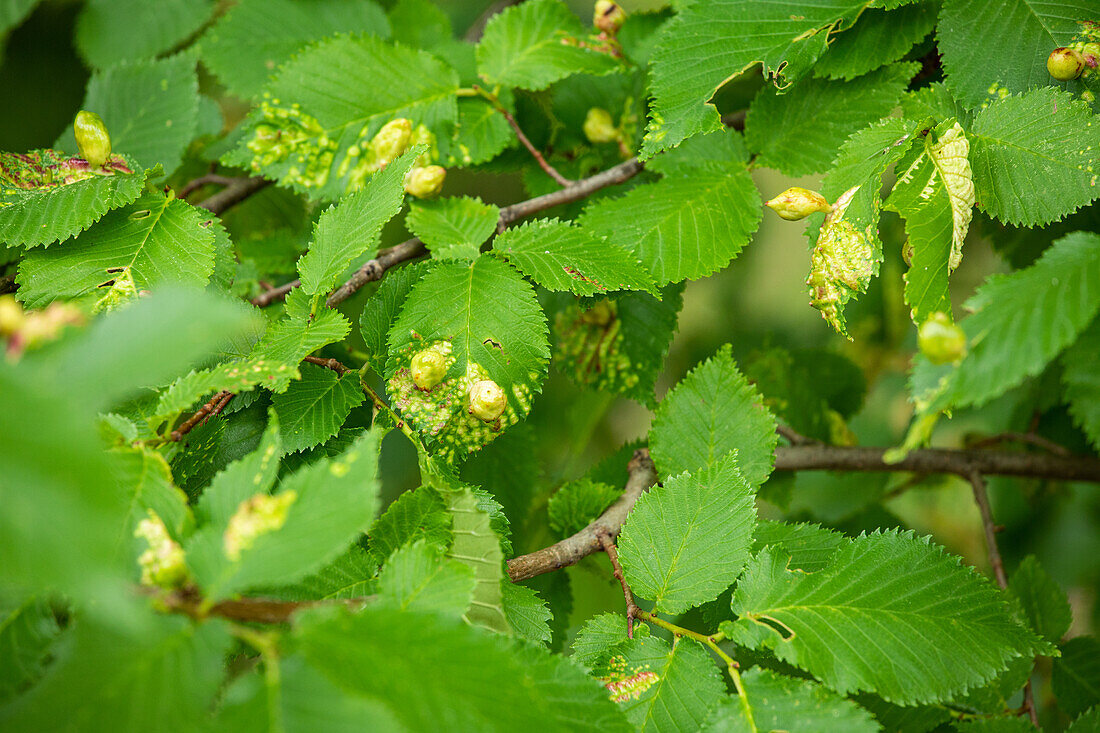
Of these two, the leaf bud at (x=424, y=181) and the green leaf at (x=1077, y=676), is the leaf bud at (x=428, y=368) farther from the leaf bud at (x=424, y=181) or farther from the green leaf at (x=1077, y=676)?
the green leaf at (x=1077, y=676)

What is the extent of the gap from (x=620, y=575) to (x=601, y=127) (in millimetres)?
450

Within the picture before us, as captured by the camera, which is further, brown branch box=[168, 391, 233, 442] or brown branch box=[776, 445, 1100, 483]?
brown branch box=[776, 445, 1100, 483]

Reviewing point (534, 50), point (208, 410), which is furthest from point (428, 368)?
point (534, 50)

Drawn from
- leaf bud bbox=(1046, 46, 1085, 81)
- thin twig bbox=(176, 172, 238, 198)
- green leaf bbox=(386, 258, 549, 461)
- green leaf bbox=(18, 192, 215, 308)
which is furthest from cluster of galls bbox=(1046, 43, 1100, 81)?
thin twig bbox=(176, 172, 238, 198)

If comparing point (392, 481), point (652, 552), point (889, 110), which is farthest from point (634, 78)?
point (392, 481)

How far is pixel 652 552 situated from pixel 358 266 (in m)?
0.32

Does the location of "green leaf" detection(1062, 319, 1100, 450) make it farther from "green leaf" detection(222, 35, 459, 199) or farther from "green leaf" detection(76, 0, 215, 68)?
"green leaf" detection(76, 0, 215, 68)

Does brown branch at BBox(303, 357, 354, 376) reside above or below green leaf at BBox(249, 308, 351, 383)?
below

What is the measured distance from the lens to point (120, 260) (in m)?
0.53

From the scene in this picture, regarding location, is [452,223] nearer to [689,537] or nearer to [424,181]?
[424,181]

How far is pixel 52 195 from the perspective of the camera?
0.54 metres

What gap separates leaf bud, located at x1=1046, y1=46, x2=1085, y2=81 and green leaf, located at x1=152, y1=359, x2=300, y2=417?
1.75 ft

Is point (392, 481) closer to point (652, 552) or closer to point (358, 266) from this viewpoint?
point (358, 266)

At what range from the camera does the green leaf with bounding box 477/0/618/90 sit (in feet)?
2.23
